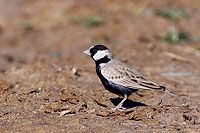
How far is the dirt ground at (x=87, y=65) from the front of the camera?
188 inches

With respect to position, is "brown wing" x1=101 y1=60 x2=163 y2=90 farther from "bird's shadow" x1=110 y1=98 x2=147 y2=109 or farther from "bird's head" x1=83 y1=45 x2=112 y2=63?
"bird's shadow" x1=110 y1=98 x2=147 y2=109

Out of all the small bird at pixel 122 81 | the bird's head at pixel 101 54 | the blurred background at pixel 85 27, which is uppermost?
the bird's head at pixel 101 54

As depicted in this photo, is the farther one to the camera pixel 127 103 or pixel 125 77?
pixel 127 103

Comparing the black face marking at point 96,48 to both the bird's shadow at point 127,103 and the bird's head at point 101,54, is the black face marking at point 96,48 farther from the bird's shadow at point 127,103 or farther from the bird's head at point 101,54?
the bird's shadow at point 127,103

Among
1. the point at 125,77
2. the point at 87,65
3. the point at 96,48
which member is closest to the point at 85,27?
the point at 87,65

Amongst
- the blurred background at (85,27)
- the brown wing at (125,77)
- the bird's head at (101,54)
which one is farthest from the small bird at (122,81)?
the blurred background at (85,27)

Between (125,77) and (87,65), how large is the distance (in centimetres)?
295

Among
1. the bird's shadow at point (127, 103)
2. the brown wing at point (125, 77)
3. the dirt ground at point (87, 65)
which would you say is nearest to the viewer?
the dirt ground at point (87, 65)

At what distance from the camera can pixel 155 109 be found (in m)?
5.12

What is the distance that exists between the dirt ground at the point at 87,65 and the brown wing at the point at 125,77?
0.36 meters

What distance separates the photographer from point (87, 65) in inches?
327

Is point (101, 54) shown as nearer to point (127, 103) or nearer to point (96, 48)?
point (96, 48)

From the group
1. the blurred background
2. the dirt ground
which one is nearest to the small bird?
the dirt ground

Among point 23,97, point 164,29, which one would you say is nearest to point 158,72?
point 23,97
